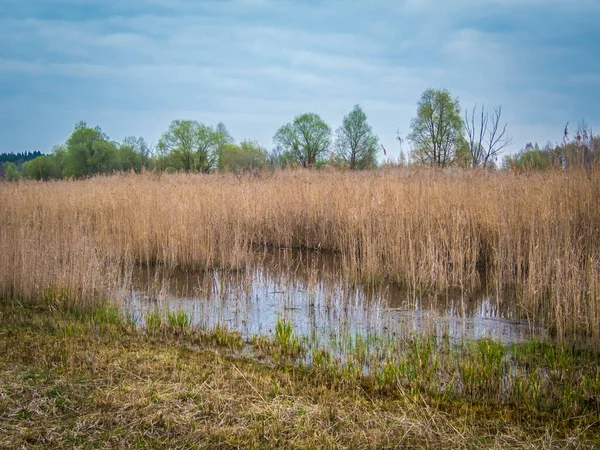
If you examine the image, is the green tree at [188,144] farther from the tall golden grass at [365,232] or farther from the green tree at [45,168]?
the tall golden grass at [365,232]

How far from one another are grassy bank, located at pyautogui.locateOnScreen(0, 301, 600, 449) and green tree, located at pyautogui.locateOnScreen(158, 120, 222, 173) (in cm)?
4257

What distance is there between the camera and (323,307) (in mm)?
6016

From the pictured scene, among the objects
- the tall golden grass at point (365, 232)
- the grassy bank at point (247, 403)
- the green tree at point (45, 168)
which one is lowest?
the grassy bank at point (247, 403)

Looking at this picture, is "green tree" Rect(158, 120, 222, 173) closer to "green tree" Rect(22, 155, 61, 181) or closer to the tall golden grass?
"green tree" Rect(22, 155, 61, 181)

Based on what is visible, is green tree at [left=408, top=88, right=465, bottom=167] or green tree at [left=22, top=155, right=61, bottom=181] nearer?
green tree at [left=408, top=88, right=465, bottom=167]

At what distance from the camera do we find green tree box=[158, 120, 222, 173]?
4641 cm

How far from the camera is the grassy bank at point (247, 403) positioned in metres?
2.96

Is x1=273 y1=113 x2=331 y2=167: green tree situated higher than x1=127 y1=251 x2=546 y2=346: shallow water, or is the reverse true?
x1=273 y1=113 x2=331 y2=167: green tree

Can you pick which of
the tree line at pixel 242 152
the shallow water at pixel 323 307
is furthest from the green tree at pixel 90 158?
the shallow water at pixel 323 307

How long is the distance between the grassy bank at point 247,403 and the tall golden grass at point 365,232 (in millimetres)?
1433

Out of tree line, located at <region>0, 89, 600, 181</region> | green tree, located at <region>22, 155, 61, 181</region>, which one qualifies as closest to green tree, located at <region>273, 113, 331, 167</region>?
tree line, located at <region>0, 89, 600, 181</region>

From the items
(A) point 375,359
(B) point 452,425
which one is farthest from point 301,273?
(B) point 452,425

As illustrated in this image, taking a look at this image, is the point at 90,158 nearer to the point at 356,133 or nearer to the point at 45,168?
the point at 45,168

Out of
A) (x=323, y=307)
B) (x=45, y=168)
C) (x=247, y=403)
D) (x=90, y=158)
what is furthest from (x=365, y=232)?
(x=45, y=168)
